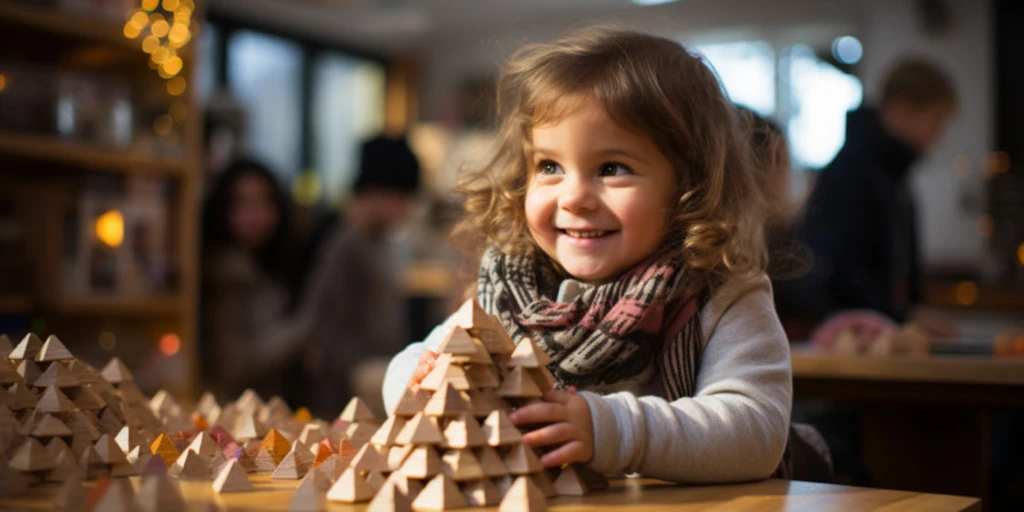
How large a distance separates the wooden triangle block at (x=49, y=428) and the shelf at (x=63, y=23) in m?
2.28

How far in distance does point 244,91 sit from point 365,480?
275 inches

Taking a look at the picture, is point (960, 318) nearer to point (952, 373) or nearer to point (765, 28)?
point (952, 373)

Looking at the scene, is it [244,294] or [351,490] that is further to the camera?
[244,294]

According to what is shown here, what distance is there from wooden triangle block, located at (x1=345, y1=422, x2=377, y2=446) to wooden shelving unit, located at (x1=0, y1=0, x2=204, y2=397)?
2157 millimetres

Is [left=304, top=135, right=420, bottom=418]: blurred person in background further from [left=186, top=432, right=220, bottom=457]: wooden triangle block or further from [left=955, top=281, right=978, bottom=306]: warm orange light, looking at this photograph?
[left=186, top=432, right=220, bottom=457]: wooden triangle block

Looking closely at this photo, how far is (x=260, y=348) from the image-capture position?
3641 mm

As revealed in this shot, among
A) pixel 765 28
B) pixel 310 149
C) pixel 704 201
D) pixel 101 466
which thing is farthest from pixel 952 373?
pixel 310 149

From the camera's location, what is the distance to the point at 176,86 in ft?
10.7

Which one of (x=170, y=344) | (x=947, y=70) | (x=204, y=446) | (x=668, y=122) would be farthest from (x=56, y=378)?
(x=947, y=70)

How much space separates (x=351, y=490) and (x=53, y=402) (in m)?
0.27

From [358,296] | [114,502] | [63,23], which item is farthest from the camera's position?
[358,296]

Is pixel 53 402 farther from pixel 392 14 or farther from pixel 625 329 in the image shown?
pixel 392 14

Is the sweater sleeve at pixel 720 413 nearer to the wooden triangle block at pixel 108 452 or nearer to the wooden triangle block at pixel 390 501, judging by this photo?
the wooden triangle block at pixel 390 501

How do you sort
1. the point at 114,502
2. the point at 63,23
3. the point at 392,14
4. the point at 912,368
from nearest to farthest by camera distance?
1. the point at 114,502
2. the point at 912,368
3. the point at 63,23
4. the point at 392,14
